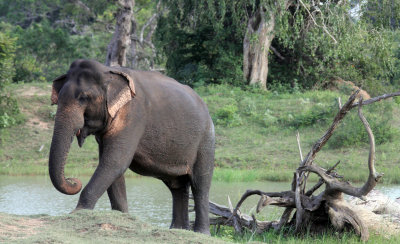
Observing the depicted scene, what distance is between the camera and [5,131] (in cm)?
1714

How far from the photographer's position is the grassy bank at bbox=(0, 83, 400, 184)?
14.2m

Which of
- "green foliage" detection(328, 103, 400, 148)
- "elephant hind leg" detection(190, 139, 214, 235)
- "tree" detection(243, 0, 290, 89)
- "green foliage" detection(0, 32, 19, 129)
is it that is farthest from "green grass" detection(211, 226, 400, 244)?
"tree" detection(243, 0, 290, 89)

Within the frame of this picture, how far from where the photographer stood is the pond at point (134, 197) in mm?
8773

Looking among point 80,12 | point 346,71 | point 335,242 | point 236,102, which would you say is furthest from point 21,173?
point 80,12

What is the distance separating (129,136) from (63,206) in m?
3.88

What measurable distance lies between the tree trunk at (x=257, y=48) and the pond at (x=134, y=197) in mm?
10491

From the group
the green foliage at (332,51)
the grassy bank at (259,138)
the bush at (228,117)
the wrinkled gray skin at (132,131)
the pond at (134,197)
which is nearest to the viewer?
the wrinkled gray skin at (132,131)

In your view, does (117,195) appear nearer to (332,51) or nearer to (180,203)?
(180,203)

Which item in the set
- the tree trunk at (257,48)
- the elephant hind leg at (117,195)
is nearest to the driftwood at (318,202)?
the elephant hind leg at (117,195)

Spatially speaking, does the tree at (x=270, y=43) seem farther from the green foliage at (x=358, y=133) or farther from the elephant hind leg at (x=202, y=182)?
the elephant hind leg at (x=202, y=182)

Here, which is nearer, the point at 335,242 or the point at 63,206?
the point at 335,242

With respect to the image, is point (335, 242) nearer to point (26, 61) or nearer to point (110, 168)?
point (110, 168)

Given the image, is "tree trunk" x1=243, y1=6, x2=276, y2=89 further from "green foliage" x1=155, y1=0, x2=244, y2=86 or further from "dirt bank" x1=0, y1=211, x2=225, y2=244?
"dirt bank" x1=0, y1=211, x2=225, y2=244

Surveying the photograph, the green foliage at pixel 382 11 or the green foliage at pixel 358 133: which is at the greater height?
the green foliage at pixel 382 11
